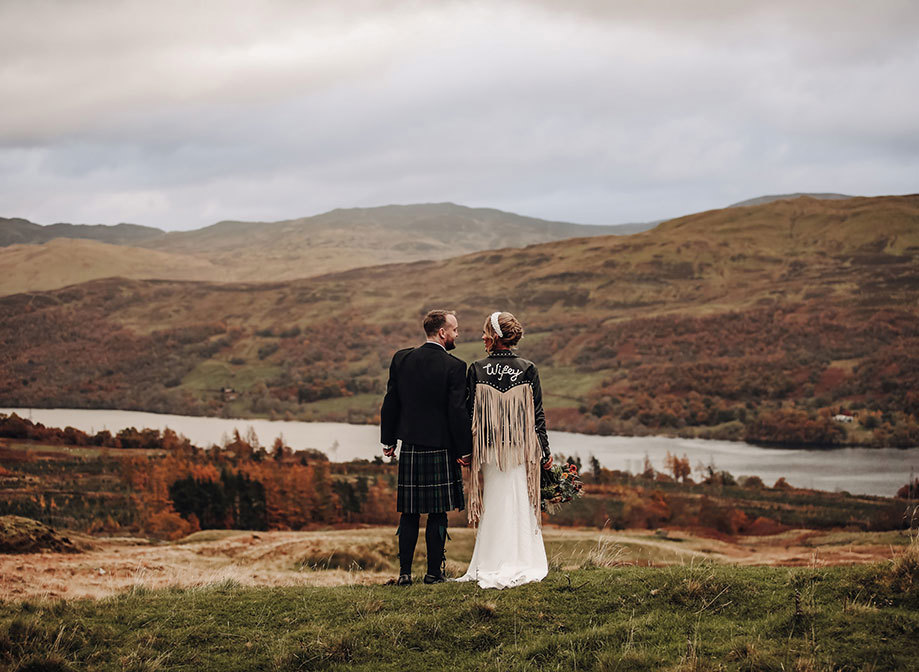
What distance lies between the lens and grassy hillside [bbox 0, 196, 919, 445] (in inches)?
A: 2874

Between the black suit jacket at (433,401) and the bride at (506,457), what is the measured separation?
26cm

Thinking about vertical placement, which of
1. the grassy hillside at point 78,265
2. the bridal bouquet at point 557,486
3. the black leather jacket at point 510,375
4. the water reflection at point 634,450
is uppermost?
the grassy hillside at point 78,265

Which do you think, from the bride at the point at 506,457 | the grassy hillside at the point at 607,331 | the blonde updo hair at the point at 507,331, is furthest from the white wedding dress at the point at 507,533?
the grassy hillside at the point at 607,331

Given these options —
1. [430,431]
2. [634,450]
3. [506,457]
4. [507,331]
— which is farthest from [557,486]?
[634,450]

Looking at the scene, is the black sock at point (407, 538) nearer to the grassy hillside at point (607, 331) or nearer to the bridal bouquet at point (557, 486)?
the bridal bouquet at point (557, 486)

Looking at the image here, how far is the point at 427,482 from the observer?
968 cm

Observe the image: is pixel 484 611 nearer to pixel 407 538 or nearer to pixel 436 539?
pixel 436 539

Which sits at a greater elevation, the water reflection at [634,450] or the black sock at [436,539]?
the black sock at [436,539]

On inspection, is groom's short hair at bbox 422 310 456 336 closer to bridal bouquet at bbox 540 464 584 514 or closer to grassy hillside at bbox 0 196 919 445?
bridal bouquet at bbox 540 464 584 514

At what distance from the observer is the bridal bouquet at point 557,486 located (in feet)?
32.7

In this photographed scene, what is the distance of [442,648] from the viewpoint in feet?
24.4

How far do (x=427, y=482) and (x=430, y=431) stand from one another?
0.64 meters

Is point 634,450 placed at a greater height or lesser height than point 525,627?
lesser

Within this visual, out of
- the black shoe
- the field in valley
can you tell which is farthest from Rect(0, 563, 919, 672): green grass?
the black shoe
